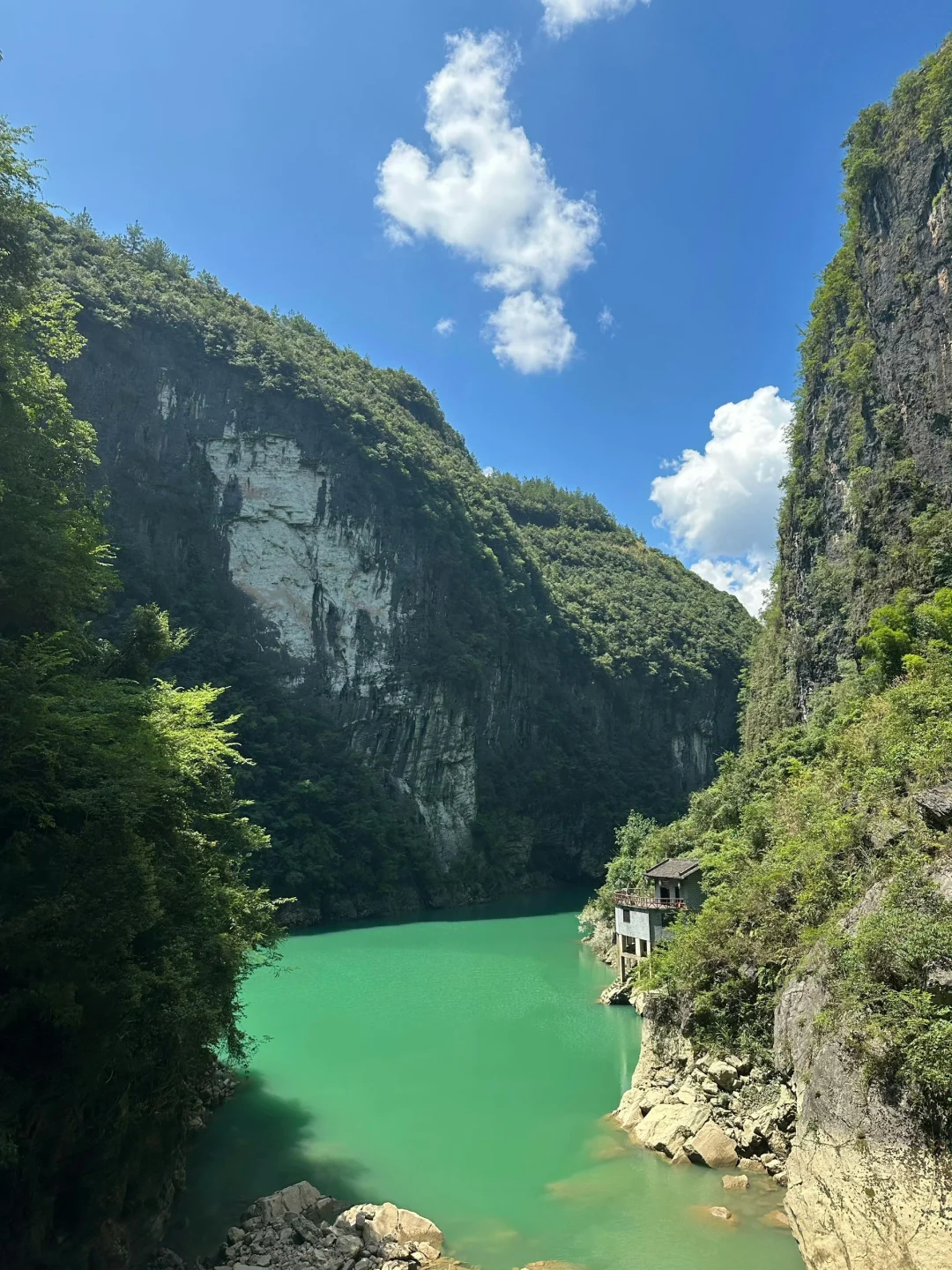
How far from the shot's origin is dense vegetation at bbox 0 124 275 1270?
6.91 meters

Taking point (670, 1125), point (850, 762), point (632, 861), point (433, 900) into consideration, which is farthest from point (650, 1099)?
point (433, 900)

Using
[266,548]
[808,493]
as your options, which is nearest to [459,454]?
[266,548]

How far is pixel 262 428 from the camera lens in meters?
49.9

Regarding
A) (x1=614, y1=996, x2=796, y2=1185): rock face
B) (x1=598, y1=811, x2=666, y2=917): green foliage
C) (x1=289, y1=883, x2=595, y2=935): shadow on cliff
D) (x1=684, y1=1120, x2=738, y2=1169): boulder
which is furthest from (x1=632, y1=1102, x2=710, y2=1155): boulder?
(x1=289, y1=883, x2=595, y2=935): shadow on cliff

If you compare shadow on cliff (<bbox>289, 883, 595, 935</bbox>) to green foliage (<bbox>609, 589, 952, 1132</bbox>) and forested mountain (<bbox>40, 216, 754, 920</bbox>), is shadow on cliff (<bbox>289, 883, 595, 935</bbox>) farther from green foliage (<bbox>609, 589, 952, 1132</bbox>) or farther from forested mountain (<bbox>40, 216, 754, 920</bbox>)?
green foliage (<bbox>609, 589, 952, 1132</bbox>)

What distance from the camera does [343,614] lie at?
49.1 m

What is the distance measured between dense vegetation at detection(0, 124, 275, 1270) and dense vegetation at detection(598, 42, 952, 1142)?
7448 mm

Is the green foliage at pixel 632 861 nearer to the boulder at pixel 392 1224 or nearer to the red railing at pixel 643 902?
the red railing at pixel 643 902

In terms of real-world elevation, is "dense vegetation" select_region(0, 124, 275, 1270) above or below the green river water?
above

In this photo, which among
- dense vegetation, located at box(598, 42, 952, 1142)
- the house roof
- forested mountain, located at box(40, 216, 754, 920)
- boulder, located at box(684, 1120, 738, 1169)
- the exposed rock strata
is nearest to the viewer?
dense vegetation, located at box(598, 42, 952, 1142)

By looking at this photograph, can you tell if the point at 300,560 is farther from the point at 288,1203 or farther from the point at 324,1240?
the point at 324,1240

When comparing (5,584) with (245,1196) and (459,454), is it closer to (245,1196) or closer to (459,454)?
(245,1196)

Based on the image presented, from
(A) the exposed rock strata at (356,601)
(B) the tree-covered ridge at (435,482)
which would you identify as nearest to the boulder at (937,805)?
(A) the exposed rock strata at (356,601)

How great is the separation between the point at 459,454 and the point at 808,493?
51.8 m
